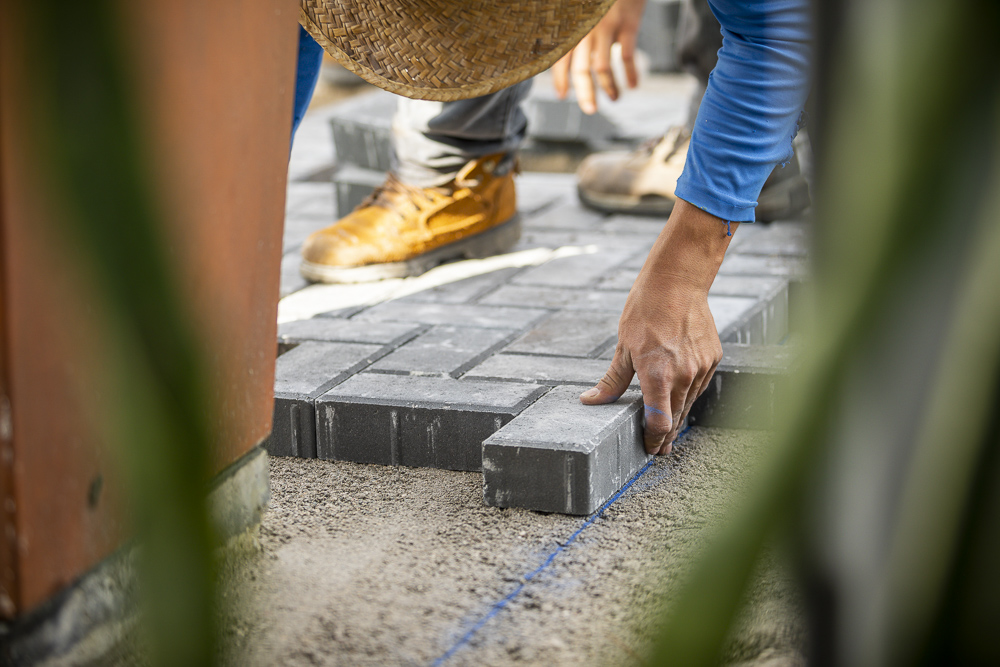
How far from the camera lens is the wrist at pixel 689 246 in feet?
5.72

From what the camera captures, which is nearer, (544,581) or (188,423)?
(188,423)

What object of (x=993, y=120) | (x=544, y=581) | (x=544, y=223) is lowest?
(x=544, y=581)

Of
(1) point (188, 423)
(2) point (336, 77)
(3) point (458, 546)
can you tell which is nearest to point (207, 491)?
(1) point (188, 423)

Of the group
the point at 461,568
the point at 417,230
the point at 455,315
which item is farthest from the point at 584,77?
the point at 461,568

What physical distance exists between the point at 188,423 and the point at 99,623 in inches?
38.5

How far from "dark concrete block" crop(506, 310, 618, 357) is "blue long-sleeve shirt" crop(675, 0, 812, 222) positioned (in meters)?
0.57

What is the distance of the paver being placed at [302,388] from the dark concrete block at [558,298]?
20.9 inches

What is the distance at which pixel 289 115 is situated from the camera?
129 cm

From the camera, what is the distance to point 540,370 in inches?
82.1

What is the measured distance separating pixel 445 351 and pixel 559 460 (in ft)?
2.06

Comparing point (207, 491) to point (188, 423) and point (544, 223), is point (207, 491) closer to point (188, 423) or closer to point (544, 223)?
point (188, 423)

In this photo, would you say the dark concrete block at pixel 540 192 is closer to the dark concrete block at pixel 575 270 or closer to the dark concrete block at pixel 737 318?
the dark concrete block at pixel 575 270

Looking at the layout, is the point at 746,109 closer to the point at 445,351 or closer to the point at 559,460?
the point at 559,460

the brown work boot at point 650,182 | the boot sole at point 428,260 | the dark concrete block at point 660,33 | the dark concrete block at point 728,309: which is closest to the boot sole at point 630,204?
the brown work boot at point 650,182
